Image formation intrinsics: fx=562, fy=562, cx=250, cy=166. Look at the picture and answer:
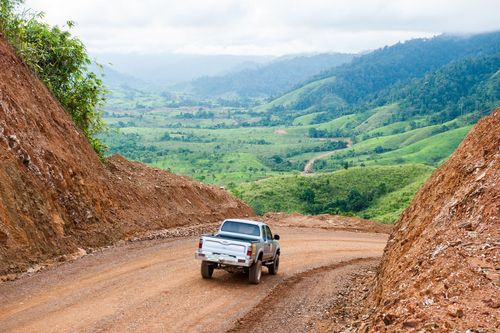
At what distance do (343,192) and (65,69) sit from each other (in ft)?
219

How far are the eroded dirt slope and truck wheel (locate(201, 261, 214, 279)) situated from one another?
5835 millimetres

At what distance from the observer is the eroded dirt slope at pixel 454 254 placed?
973 cm

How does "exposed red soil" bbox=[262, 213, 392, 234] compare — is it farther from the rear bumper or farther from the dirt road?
the rear bumper

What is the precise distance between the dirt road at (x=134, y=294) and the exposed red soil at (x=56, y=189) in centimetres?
149

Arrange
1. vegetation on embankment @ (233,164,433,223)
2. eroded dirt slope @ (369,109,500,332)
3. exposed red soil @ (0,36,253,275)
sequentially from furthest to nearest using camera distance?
1. vegetation on embankment @ (233,164,433,223)
2. exposed red soil @ (0,36,253,275)
3. eroded dirt slope @ (369,109,500,332)

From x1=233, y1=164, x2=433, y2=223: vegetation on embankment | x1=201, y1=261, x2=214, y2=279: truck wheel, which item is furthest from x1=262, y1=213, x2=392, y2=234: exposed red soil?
x1=233, y1=164, x2=433, y2=223: vegetation on embankment

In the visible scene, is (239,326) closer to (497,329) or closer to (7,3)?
(497,329)

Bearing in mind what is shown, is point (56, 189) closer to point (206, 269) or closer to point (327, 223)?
point (206, 269)

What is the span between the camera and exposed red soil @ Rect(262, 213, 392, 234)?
125 feet

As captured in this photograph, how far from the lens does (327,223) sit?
39.1m

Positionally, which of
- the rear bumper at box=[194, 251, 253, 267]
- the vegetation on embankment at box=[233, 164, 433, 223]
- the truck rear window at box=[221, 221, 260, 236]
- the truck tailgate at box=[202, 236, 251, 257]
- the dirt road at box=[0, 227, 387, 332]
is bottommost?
the vegetation on embankment at box=[233, 164, 433, 223]

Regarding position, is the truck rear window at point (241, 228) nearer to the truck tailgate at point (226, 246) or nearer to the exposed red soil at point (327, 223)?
the truck tailgate at point (226, 246)

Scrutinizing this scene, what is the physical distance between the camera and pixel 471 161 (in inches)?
639

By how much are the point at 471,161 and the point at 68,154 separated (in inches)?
715
